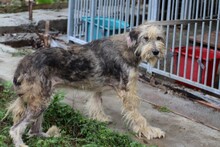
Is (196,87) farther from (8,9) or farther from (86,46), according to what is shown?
(8,9)

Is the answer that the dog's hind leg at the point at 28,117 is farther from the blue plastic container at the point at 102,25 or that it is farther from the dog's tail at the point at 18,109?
the blue plastic container at the point at 102,25

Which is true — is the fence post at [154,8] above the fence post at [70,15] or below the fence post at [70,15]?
above

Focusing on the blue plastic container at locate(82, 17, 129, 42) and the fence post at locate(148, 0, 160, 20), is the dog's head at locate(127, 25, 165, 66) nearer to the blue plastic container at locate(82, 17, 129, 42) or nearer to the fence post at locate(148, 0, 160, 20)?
the fence post at locate(148, 0, 160, 20)

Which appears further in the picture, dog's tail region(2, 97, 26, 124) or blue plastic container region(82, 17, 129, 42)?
blue plastic container region(82, 17, 129, 42)

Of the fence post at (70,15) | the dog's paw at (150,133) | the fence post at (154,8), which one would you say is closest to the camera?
the dog's paw at (150,133)

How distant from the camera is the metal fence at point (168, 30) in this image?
7035 millimetres

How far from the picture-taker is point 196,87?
719 centimetres

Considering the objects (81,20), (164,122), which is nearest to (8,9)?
(81,20)

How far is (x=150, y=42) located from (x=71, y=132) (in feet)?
4.49

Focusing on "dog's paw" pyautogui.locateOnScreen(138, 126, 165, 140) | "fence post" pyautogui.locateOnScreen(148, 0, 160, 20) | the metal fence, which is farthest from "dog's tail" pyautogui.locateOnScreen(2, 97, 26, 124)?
"fence post" pyautogui.locateOnScreen(148, 0, 160, 20)

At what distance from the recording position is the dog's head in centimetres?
501

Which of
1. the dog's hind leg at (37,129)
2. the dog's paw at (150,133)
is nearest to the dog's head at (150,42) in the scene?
the dog's paw at (150,133)

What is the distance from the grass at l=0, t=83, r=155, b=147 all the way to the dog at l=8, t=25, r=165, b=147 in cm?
20

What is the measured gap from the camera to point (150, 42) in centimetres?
505
